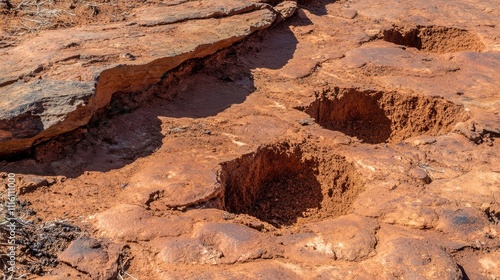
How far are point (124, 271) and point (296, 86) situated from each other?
236cm

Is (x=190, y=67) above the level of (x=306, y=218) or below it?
above

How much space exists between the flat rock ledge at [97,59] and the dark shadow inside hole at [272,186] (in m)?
0.94

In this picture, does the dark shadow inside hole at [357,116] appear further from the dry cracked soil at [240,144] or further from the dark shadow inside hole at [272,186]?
the dark shadow inside hole at [272,186]

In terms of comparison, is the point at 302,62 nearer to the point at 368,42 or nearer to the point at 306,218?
the point at 368,42

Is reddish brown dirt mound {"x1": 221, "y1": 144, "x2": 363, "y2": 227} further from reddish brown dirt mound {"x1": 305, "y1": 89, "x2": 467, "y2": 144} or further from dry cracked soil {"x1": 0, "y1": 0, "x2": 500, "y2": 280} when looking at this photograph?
reddish brown dirt mound {"x1": 305, "y1": 89, "x2": 467, "y2": 144}

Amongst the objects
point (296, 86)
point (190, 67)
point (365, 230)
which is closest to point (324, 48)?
point (296, 86)

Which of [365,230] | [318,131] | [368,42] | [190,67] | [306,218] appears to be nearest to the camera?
[365,230]

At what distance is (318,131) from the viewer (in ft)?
13.2

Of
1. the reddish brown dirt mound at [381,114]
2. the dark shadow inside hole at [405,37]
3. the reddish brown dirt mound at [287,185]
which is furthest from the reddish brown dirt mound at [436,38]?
the reddish brown dirt mound at [287,185]

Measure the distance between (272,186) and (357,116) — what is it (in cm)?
126

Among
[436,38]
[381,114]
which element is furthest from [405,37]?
[381,114]

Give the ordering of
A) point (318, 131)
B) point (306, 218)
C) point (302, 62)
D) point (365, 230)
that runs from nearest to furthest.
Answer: point (365, 230), point (306, 218), point (318, 131), point (302, 62)

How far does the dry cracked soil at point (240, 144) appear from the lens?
2.83 meters

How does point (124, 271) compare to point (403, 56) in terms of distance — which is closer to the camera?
point (124, 271)
